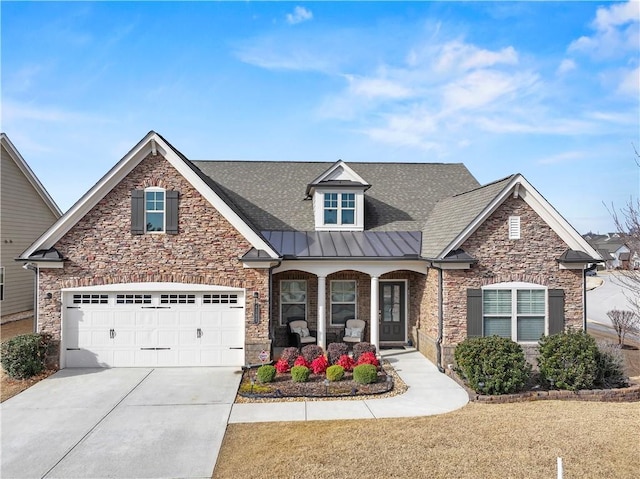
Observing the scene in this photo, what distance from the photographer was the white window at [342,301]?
17.0 metres

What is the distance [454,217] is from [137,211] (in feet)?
37.2

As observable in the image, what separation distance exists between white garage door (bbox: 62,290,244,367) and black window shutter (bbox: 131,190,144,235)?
2.17 metres

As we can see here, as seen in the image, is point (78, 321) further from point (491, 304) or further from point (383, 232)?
point (491, 304)

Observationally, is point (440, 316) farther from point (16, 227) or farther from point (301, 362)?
point (16, 227)

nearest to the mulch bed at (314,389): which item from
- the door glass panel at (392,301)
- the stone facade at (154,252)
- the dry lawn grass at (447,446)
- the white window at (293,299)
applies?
the dry lawn grass at (447,446)

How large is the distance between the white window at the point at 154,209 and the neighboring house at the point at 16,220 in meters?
12.8

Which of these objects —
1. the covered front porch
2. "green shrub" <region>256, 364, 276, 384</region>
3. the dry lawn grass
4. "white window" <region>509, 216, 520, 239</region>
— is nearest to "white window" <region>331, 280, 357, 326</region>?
the covered front porch

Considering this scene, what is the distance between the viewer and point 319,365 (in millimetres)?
12672

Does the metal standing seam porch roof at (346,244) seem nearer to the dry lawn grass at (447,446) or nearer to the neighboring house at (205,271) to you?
the neighboring house at (205,271)

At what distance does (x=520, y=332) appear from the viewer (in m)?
14.0

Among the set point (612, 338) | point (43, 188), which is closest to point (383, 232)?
point (612, 338)

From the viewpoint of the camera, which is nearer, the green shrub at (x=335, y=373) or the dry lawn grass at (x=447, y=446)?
the dry lawn grass at (x=447, y=446)

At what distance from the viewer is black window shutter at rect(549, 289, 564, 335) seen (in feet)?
45.7

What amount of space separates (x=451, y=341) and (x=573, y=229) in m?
5.61
